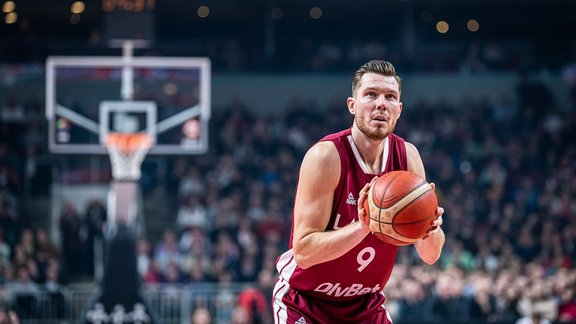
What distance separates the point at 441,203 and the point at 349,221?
14395 millimetres

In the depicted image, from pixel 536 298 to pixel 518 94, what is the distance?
36.6 feet

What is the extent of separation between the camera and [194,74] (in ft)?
51.6

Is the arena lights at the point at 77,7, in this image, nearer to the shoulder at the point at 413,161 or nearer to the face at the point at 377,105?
the shoulder at the point at 413,161

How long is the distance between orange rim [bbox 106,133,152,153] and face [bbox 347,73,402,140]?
10308 millimetres

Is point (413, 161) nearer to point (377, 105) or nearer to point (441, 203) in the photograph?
point (377, 105)

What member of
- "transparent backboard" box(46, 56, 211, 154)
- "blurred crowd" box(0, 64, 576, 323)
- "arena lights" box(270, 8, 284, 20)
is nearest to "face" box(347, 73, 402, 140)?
"blurred crowd" box(0, 64, 576, 323)

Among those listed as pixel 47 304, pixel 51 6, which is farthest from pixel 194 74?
pixel 51 6

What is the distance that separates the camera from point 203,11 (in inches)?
1000

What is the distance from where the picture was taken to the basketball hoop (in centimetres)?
1508

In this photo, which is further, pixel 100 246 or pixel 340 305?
pixel 100 246

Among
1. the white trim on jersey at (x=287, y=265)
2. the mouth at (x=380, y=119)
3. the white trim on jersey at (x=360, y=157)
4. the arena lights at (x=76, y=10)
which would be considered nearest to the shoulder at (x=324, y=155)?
the white trim on jersey at (x=360, y=157)

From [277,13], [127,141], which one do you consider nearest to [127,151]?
[127,141]

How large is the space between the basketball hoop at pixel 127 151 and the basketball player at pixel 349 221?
986cm

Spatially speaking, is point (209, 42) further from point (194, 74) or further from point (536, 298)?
point (536, 298)
